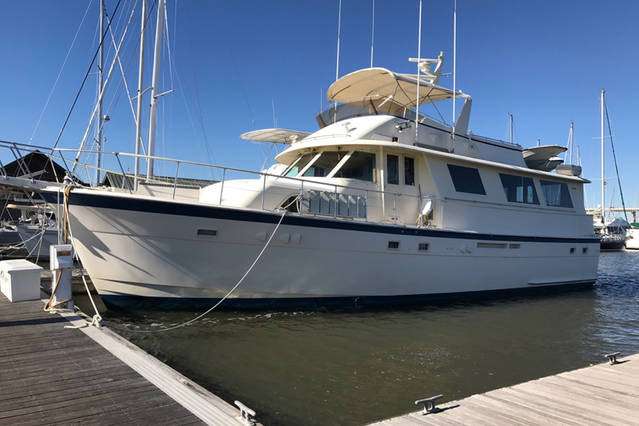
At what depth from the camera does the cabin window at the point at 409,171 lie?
10.3 m

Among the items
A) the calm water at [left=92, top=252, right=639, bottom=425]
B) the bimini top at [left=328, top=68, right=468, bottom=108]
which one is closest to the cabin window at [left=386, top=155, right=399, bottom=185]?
the bimini top at [left=328, top=68, right=468, bottom=108]

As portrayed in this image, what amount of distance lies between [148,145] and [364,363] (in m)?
8.90

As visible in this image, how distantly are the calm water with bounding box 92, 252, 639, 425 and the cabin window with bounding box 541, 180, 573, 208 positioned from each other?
3.59 metres

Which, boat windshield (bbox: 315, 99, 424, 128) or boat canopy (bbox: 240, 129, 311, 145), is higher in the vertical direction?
boat windshield (bbox: 315, 99, 424, 128)

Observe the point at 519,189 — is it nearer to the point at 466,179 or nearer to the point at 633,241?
the point at 466,179

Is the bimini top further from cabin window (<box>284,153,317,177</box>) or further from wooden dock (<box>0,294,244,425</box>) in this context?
wooden dock (<box>0,294,244,425</box>)

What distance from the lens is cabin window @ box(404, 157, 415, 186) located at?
407 inches

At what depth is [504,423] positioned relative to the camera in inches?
147

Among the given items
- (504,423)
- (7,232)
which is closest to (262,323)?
(504,423)

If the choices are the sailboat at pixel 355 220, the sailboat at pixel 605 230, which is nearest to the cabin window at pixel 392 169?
the sailboat at pixel 355 220

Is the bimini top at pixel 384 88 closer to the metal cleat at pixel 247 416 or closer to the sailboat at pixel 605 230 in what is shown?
the metal cleat at pixel 247 416

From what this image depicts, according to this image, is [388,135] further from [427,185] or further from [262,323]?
[262,323]

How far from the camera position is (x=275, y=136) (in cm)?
1324

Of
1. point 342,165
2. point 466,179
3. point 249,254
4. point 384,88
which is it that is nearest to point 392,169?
point 342,165
